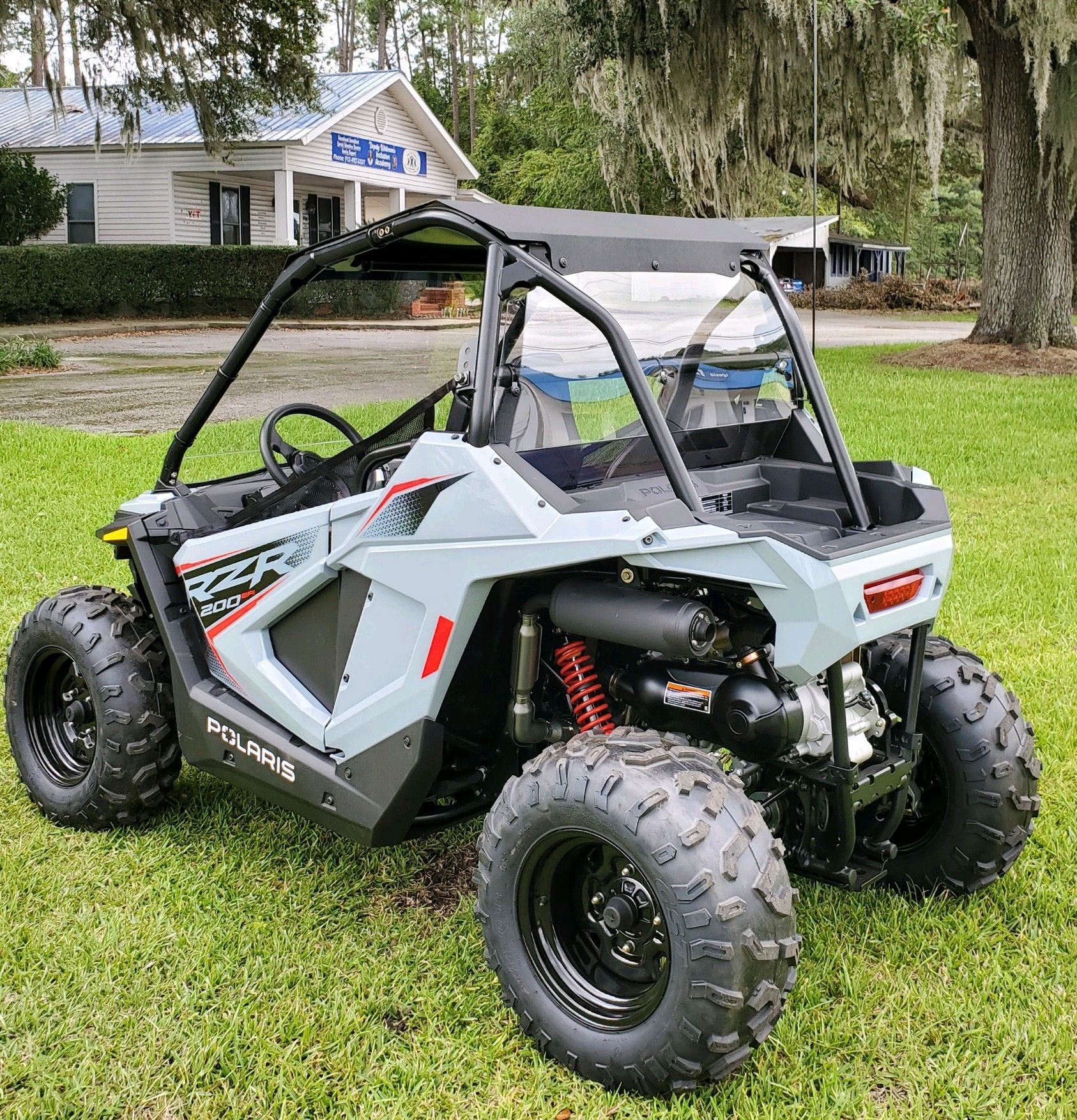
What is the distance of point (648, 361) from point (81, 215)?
3066 centimetres

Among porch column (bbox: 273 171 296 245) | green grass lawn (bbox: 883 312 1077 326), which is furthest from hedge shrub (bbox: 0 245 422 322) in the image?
green grass lawn (bbox: 883 312 1077 326)

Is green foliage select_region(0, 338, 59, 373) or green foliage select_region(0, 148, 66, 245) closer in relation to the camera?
green foliage select_region(0, 338, 59, 373)

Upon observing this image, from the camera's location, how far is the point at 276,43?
18.9m

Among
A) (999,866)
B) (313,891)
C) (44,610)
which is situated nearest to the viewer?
(999,866)

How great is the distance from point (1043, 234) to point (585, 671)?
50.0ft

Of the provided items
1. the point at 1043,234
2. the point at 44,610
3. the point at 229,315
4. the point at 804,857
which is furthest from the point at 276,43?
the point at 804,857

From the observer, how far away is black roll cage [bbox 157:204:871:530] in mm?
2666

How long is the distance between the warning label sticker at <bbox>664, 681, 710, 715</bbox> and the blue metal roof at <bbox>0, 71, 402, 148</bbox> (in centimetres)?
2652

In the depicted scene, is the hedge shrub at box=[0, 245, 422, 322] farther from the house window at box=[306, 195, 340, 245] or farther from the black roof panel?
the black roof panel

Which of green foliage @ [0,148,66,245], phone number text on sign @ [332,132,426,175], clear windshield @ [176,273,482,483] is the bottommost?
clear windshield @ [176,273,482,483]

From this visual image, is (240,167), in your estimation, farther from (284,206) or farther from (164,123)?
(164,123)

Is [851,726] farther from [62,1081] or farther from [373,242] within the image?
[62,1081]

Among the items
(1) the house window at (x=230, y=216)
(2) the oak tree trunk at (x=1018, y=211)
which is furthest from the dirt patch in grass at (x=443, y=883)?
(1) the house window at (x=230, y=216)

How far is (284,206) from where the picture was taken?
95.0 feet
